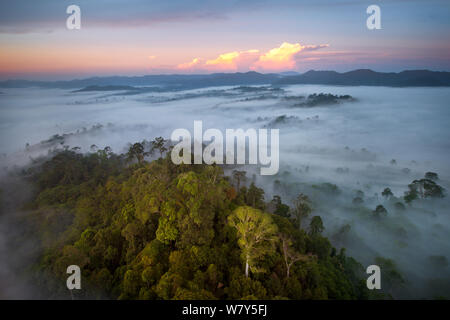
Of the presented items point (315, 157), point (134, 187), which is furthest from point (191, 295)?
point (315, 157)

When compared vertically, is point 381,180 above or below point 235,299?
below

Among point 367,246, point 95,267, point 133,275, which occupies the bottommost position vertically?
point 367,246

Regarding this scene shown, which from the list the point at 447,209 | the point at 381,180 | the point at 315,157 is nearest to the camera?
the point at 447,209

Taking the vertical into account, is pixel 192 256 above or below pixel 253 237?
below

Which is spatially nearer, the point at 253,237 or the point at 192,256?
the point at 253,237

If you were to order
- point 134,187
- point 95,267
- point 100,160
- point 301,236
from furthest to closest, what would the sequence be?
point 100,160, point 134,187, point 301,236, point 95,267
